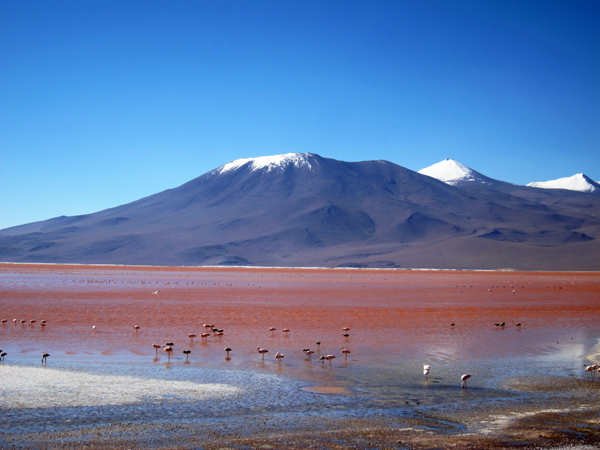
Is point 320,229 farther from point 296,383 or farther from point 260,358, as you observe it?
point 296,383

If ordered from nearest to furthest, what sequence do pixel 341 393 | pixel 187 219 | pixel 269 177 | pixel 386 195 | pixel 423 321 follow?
pixel 341 393, pixel 423 321, pixel 187 219, pixel 386 195, pixel 269 177

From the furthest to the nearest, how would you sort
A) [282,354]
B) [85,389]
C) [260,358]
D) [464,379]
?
[282,354]
[260,358]
[464,379]
[85,389]

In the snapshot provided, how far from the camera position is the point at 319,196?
173875 millimetres

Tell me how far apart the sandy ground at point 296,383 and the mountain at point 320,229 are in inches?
3563

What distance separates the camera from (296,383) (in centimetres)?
1115

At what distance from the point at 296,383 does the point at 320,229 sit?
141109 mm

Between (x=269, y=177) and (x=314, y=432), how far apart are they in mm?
188578

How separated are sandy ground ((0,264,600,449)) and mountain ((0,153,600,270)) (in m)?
90.5

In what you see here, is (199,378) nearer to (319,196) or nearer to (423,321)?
(423,321)

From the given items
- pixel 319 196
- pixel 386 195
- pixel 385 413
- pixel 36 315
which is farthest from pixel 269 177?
pixel 385 413

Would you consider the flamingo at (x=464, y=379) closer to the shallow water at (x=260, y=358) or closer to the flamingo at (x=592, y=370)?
the shallow water at (x=260, y=358)

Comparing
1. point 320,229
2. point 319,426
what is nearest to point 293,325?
point 319,426

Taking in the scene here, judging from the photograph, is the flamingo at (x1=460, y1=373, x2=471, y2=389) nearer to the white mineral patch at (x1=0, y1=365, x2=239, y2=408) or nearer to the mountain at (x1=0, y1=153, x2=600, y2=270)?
the white mineral patch at (x1=0, y1=365, x2=239, y2=408)

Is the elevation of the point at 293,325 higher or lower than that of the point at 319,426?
higher
